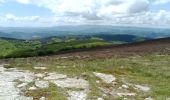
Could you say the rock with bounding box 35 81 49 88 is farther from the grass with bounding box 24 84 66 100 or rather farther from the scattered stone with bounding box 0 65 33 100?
the scattered stone with bounding box 0 65 33 100

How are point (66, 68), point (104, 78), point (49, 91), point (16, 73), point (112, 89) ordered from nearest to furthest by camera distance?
point (49, 91), point (112, 89), point (104, 78), point (16, 73), point (66, 68)

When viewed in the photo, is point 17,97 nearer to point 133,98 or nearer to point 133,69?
point 133,98

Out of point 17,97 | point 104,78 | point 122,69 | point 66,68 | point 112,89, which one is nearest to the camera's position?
point 17,97

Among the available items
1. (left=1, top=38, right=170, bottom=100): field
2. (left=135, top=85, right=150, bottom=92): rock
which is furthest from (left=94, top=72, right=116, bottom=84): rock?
(left=135, top=85, right=150, bottom=92): rock

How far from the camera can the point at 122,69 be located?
1253 inches

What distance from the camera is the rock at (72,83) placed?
72.8 ft

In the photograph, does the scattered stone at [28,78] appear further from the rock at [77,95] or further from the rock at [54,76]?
the rock at [77,95]

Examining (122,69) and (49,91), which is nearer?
(49,91)

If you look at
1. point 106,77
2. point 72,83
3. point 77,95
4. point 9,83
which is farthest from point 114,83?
point 9,83

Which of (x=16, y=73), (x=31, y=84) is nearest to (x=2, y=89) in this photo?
(x=31, y=84)

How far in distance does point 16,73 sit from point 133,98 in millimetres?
11864

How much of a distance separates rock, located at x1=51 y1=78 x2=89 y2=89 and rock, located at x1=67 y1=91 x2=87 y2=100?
1436 mm

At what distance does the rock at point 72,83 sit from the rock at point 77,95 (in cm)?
144

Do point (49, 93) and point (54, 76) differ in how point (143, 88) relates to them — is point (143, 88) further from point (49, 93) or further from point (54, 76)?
point (49, 93)
